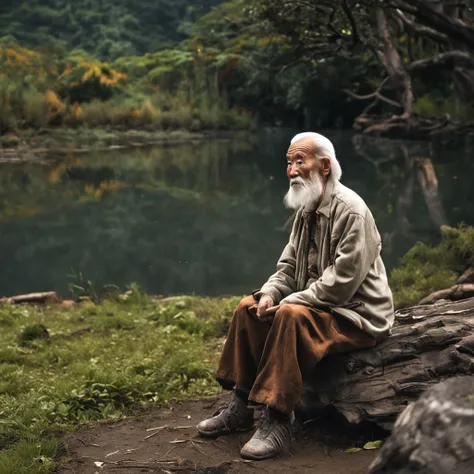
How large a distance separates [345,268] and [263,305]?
0.46 metres

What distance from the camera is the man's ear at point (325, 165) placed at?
144 inches

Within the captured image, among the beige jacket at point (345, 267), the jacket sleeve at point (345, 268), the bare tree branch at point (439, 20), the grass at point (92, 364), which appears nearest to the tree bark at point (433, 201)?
the bare tree branch at point (439, 20)

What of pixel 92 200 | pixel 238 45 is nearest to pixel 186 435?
pixel 92 200

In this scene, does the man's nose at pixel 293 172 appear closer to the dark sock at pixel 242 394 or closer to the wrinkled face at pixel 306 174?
the wrinkled face at pixel 306 174

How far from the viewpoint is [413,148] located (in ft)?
79.3

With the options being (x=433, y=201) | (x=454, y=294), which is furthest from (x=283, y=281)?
(x=433, y=201)

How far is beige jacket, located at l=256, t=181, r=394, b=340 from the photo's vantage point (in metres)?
3.45

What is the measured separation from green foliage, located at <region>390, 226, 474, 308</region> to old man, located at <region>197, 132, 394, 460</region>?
3778mm

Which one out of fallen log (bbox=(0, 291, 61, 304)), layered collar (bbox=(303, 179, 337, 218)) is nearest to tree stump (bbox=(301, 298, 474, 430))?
layered collar (bbox=(303, 179, 337, 218))

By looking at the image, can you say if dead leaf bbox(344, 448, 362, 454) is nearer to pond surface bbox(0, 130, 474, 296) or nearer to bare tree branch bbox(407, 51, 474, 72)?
bare tree branch bbox(407, 51, 474, 72)

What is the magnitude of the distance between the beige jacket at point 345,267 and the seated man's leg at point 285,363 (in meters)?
0.11

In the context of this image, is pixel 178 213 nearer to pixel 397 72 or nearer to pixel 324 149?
pixel 397 72

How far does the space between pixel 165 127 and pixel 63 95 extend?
4.65m

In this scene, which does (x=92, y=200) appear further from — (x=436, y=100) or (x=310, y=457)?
(x=310, y=457)
